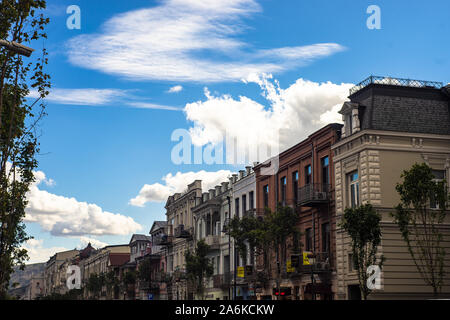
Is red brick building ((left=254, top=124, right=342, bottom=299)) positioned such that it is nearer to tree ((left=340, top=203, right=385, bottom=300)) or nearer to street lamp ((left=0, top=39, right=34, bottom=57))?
tree ((left=340, top=203, right=385, bottom=300))

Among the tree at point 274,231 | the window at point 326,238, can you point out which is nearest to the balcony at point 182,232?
the tree at point 274,231

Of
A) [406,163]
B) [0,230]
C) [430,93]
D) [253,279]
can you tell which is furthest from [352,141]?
[0,230]

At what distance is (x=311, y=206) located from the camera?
126 feet

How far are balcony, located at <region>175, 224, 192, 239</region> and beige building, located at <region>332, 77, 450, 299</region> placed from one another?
32792 mm

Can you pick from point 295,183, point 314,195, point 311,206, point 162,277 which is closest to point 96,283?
point 162,277

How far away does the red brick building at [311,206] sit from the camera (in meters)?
36.1

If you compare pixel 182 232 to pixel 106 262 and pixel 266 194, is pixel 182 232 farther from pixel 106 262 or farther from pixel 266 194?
pixel 106 262

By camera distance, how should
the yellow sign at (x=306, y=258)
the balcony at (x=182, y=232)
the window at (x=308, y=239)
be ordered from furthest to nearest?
the balcony at (x=182, y=232), the window at (x=308, y=239), the yellow sign at (x=306, y=258)

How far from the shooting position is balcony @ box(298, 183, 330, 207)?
36.8 meters

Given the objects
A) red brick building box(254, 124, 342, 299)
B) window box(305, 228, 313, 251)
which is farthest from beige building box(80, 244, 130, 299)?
window box(305, 228, 313, 251)

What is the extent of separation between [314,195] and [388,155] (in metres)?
5.91

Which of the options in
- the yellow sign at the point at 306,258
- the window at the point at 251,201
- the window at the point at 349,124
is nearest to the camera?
the window at the point at 349,124

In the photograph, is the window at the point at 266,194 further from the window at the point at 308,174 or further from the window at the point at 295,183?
the window at the point at 308,174
